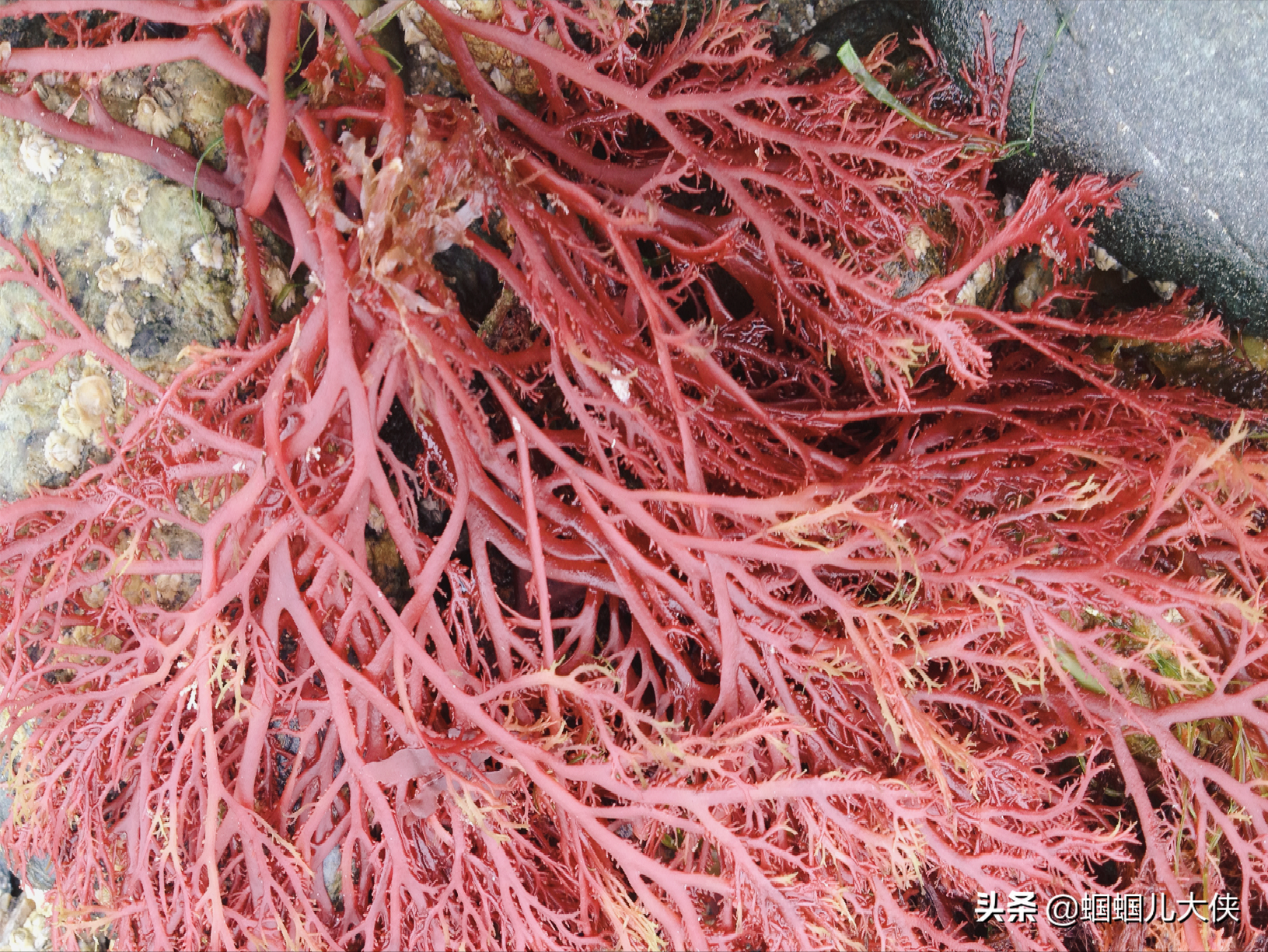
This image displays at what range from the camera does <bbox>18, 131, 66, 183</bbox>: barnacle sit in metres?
1.45

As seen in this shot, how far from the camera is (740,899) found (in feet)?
4.17

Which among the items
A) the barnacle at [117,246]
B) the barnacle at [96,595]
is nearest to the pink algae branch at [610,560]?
the barnacle at [96,595]

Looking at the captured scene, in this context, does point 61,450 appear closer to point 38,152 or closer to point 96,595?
point 96,595

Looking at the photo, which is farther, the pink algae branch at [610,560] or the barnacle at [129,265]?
the barnacle at [129,265]

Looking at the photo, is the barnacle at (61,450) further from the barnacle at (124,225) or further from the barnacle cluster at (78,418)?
the barnacle at (124,225)

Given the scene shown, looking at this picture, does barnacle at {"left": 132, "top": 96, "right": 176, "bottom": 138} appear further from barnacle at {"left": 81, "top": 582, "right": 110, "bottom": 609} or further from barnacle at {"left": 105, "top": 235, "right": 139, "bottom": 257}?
barnacle at {"left": 81, "top": 582, "right": 110, "bottom": 609}

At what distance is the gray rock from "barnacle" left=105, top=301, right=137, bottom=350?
1697 millimetres

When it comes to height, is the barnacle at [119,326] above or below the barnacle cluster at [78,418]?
above

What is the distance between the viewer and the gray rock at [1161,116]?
1.33 metres

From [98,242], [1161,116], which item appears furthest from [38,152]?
[1161,116]

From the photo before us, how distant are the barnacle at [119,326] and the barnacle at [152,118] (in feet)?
1.08

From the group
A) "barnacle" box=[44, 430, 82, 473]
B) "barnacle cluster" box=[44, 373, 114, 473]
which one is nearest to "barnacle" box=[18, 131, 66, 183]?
"barnacle cluster" box=[44, 373, 114, 473]

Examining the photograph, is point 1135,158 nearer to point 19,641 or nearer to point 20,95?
point 20,95

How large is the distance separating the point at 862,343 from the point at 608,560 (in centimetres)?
58
